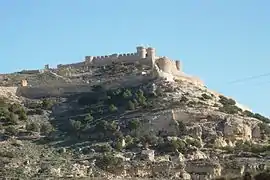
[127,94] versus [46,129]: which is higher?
[127,94]

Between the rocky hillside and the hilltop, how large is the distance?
0.25 ft

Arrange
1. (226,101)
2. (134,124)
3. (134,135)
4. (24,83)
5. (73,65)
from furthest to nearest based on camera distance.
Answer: (73,65)
(24,83)
(226,101)
(134,124)
(134,135)

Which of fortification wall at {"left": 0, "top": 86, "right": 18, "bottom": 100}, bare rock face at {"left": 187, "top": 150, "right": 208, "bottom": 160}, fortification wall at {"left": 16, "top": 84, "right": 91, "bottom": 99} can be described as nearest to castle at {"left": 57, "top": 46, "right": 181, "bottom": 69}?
fortification wall at {"left": 16, "top": 84, "right": 91, "bottom": 99}

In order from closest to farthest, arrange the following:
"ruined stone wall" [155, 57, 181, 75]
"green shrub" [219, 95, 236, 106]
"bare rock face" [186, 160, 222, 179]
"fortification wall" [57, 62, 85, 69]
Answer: "bare rock face" [186, 160, 222, 179] → "green shrub" [219, 95, 236, 106] → "ruined stone wall" [155, 57, 181, 75] → "fortification wall" [57, 62, 85, 69]

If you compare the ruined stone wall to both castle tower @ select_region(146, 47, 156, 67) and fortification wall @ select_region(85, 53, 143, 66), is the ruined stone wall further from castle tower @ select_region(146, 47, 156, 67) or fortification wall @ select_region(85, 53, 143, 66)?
fortification wall @ select_region(85, 53, 143, 66)

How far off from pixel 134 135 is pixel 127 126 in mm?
1740

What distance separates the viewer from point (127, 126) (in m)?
64.6

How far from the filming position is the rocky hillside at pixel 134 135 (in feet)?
185

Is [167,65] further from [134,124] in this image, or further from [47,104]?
[134,124]

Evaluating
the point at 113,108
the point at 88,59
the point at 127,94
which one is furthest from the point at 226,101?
the point at 88,59

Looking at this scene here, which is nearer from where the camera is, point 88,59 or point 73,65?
point 88,59

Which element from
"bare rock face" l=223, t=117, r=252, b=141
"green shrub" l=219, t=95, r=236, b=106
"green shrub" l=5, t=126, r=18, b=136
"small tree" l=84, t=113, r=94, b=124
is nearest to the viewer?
"bare rock face" l=223, t=117, r=252, b=141

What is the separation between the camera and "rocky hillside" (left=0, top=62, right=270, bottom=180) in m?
56.4

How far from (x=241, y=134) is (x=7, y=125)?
18991 mm
